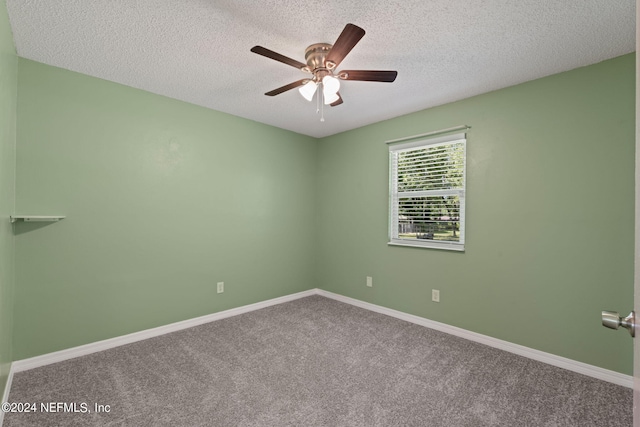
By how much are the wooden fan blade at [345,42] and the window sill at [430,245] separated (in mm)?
2174

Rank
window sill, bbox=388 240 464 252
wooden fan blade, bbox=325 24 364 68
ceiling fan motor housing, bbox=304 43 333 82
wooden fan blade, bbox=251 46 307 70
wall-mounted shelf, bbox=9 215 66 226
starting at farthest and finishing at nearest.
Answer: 1. window sill, bbox=388 240 464 252
2. wall-mounted shelf, bbox=9 215 66 226
3. ceiling fan motor housing, bbox=304 43 333 82
4. wooden fan blade, bbox=251 46 307 70
5. wooden fan blade, bbox=325 24 364 68

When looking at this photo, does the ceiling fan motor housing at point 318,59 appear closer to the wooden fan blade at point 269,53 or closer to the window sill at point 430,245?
the wooden fan blade at point 269,53

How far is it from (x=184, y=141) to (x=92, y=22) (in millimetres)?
1337

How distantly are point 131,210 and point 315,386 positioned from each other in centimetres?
229

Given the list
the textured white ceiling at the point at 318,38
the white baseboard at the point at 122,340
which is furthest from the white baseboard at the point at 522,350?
the textured white ceiling at the point at 318,38

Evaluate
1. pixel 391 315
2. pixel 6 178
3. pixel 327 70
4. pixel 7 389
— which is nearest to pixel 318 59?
pixel 327 70

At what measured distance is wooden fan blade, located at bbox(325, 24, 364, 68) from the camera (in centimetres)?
146

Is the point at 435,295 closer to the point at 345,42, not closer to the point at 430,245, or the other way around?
the point at 430,245

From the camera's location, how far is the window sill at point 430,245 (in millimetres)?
2947

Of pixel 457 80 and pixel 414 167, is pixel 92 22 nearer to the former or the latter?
pixel 457 80

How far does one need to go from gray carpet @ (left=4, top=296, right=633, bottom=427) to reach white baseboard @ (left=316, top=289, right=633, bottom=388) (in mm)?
67

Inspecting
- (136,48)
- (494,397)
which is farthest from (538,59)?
(136,48)

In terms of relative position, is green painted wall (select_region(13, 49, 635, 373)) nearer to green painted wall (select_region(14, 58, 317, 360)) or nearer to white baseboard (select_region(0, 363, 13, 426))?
green painted wall (select_region(14, 58, 317, 360))

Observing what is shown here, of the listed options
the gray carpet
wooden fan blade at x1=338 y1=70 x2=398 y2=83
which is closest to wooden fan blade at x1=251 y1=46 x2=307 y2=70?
wooden fan blade at x1=338 y1=70 x2=398 y2=83
